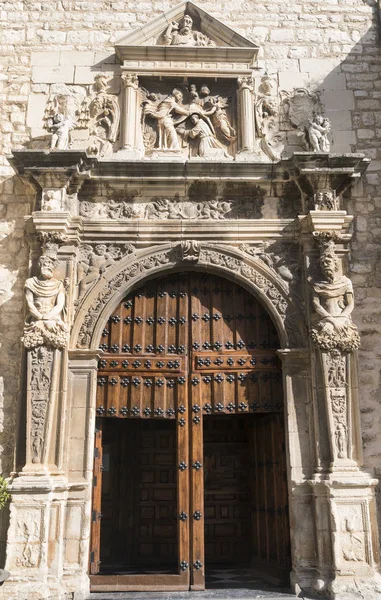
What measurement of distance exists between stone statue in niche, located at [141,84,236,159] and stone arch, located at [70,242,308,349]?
1.17m

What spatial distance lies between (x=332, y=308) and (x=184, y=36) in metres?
3.51

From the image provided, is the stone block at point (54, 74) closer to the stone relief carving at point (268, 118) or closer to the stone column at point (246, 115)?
the stone column at point (246, 115)

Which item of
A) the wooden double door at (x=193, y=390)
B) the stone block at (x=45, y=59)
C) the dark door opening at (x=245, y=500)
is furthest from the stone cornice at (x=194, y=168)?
the dark door opening at (x=245, y=500)

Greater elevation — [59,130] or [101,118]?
[101,118]

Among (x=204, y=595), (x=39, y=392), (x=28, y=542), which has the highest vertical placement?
(x=39, y=392)

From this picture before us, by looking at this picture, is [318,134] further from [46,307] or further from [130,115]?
[46,307]

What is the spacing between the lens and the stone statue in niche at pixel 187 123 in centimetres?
635

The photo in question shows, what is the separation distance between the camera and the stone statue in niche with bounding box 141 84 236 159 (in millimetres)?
6351

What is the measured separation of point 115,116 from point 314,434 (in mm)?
3904

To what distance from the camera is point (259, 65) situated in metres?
6.62

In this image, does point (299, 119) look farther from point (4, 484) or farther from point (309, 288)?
point (4, 484)

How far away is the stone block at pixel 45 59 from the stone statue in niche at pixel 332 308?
12.0 ft

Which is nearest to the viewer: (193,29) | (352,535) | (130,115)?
(352,535)

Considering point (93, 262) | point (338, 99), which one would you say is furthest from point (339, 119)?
point (93, 262)
